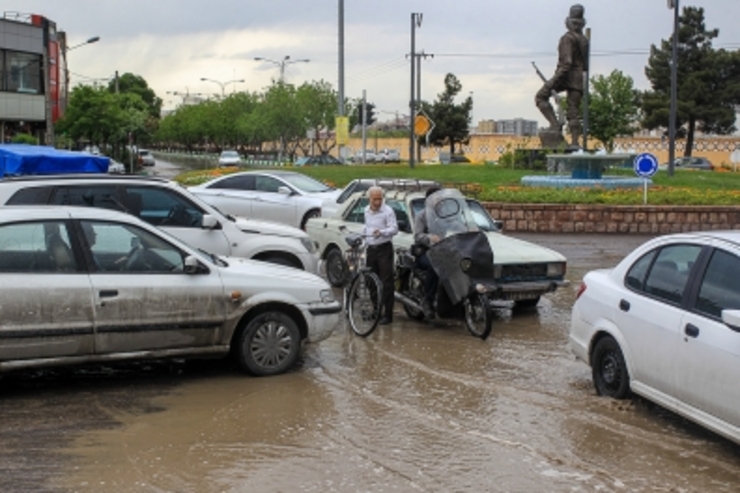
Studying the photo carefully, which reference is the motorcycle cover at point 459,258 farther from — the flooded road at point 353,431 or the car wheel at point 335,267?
the car wheel at point 335,267

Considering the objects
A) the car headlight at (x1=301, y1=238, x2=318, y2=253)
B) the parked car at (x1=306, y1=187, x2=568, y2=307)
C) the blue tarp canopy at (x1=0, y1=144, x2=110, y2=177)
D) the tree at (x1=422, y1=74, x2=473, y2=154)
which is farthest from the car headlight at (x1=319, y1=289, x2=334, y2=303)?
the tree at (x1=422, y1=74, x2=473, y2=154)

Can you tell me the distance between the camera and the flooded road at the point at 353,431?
5.87 meters

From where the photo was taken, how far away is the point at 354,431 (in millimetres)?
6852

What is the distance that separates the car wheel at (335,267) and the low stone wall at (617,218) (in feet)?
30.1

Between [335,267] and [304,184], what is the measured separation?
253 inches

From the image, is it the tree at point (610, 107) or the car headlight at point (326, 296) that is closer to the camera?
the car headlight at point (326, 296)

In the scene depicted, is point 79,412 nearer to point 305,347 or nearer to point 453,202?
point 305,347

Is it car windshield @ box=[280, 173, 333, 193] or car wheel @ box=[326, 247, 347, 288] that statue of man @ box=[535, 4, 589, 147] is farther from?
car wheel @ box=[326, 247, 347, 288]

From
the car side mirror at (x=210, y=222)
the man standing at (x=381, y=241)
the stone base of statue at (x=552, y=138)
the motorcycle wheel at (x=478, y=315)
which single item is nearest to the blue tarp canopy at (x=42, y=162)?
the car side mirror at (x=210, y=222)

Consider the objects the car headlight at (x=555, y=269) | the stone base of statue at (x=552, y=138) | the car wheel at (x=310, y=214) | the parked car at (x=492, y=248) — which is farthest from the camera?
the stone base of statue at (x=552, y=138)

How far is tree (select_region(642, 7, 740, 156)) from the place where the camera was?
204 feet

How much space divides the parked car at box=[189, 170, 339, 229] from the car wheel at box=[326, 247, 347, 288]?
5153 mm

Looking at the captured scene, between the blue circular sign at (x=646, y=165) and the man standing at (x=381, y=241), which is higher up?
the blue circular sign at (x=646, y=165)

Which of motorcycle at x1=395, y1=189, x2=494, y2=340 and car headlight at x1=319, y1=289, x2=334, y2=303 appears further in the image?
motorcycle at x1=395, y1=189, x2=494, y2=340
